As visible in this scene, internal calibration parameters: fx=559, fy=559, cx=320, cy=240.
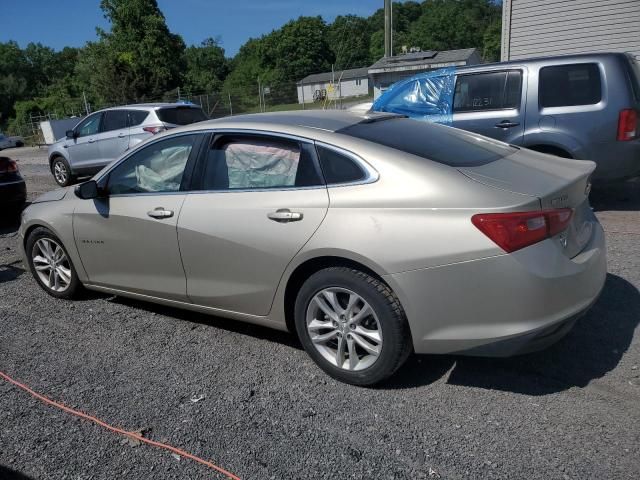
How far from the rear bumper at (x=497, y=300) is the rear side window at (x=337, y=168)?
0.62 metres

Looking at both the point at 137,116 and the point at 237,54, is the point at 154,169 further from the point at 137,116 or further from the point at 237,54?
the point at 237,54

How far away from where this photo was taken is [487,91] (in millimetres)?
6949

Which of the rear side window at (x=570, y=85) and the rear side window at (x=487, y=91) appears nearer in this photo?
the rear side window at (x=570, y=85)

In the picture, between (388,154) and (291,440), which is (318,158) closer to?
(388,154)

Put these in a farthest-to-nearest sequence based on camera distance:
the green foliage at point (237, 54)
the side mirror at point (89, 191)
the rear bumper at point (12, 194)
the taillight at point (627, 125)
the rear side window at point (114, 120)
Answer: the green foliage at point (237, 54) < the rear side window at point (114, 120) < the rear bumper at point (12, 194) < the taillight at point (627, 125) < the side mirror at point (89, 191)

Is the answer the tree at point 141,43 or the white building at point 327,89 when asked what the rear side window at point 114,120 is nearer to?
the white building at point 327,89

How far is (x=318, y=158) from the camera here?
3.27 metres

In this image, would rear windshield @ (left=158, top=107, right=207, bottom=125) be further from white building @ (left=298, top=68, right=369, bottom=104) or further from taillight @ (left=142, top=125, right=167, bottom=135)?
white building @ (left=298, top=68, right=369, bottom=104)

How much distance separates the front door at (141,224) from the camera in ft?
12.6

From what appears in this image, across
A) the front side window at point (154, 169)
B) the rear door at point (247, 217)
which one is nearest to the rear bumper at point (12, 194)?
the front side window at point (154, 169)

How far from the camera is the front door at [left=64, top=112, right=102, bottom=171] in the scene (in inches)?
478

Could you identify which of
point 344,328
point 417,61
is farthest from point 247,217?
point 417,61

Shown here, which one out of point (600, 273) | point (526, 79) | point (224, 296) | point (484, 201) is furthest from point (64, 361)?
point (526, 79)

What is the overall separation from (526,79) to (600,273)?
164 inches
